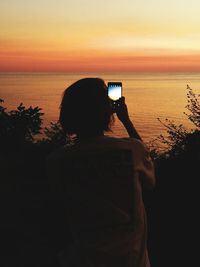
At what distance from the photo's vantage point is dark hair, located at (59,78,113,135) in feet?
8.28

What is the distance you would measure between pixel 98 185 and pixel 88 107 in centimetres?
43

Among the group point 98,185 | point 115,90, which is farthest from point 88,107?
point 115,90

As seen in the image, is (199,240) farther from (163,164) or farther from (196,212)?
(163,164)

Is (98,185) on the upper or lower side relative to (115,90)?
lower

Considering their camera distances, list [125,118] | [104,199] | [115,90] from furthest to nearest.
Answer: [115,90] < [125,118] < [104,199]

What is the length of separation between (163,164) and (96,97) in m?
5.01

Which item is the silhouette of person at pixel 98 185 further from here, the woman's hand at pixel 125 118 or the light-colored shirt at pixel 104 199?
the woman's hand at pixel 125 118

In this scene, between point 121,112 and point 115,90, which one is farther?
point 115,90

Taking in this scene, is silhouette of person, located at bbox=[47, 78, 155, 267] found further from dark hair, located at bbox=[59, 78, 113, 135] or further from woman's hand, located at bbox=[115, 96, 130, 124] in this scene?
woman's hand, located at bbox=[115, 96, 130, 124]

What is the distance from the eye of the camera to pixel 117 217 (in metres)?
2.45

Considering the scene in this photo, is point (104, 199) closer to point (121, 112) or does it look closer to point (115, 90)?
point (121, 112)

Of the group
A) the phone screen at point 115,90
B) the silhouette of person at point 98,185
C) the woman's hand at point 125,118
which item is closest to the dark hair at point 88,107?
the silhouette of person at point 98,185

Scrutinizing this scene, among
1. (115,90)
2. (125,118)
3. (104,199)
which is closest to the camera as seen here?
(104,199)

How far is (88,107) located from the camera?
99.3 inches
